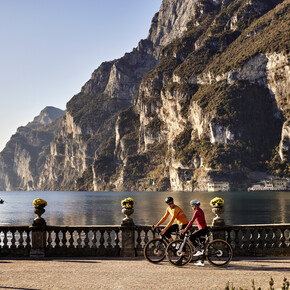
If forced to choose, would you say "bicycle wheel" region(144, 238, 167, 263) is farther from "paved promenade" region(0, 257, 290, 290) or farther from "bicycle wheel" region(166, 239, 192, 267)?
"bicycle wheel" region(166, 239, 192, 267)

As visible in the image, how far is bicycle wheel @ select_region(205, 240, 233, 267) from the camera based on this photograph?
15469 millimetres

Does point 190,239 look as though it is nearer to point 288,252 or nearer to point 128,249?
point 128,249

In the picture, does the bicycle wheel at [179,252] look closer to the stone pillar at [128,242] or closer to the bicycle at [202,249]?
the bicycle at [202,249]

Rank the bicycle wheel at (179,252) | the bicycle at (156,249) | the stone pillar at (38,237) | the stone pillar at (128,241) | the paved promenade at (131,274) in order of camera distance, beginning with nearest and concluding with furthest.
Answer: the paved promenade at (131,274), the bicycle wheel at (179,252), the bicycle at (156,249), the stone pillar at (128,241), the stone pillar at (38,237)

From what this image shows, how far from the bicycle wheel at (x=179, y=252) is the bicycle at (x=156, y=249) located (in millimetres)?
388

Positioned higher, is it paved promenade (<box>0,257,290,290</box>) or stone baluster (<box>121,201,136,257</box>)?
stone baluster (<box>121,201,136,257</box>)

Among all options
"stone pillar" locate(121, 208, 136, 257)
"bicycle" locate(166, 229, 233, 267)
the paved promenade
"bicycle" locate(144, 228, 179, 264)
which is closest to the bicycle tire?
"bicycle" locate(166, 229, 233, 267)

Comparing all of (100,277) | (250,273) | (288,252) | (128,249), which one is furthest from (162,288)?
(288,252)

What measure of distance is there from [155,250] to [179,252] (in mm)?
1104

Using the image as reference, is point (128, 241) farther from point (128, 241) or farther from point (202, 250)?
point (202, 250)

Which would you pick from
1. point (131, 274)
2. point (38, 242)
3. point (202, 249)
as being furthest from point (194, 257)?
point (38, 242)

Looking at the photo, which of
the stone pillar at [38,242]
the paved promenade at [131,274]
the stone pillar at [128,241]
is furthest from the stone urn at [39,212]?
the stone pillar at [128,241]

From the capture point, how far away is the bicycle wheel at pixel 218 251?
15.5m

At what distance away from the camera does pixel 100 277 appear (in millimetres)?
13750
